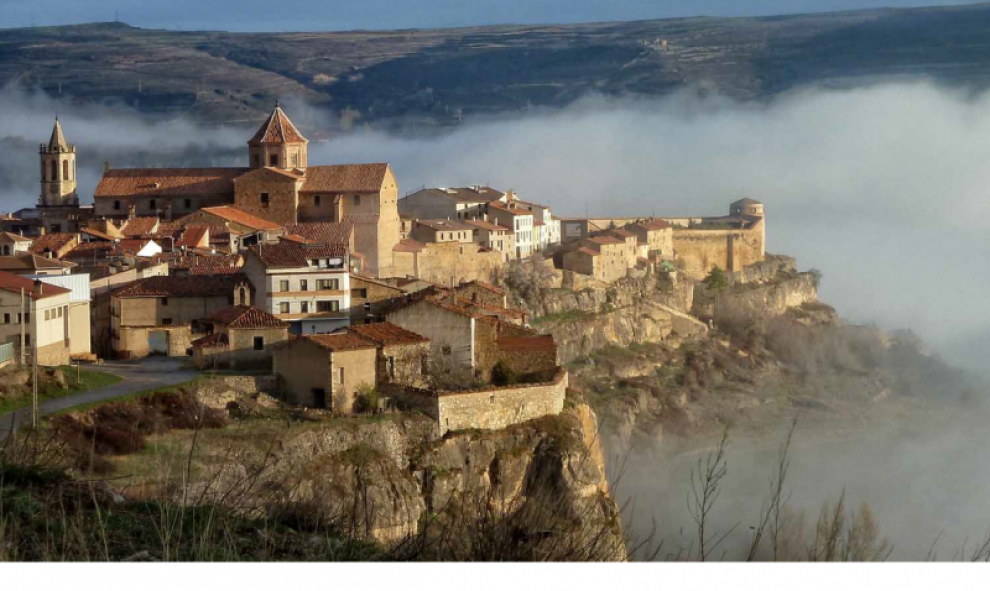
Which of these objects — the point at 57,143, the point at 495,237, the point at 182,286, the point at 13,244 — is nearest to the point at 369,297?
the point at 182,286

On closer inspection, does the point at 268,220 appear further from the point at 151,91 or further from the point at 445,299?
the point at 151,91

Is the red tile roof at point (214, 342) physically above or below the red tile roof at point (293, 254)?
below

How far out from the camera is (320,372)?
17.0 meters

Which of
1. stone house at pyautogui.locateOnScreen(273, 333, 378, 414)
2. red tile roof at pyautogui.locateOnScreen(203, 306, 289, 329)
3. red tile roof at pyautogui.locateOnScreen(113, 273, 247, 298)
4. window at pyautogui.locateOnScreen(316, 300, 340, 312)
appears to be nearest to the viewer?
stone house at pyautogui.locateOnScreen(273, 333, 378, 414)

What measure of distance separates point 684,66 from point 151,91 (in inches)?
1331

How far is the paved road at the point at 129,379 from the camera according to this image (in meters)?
14.3

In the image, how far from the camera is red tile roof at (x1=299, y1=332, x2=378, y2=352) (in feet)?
56.0

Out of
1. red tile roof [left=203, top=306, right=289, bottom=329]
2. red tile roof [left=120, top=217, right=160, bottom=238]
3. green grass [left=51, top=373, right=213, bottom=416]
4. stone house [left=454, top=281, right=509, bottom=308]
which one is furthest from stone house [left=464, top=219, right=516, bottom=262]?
green grass [left=51, top=373, right=213, bottom=416]

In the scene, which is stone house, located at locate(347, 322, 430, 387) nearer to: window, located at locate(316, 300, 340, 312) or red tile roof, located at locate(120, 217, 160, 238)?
window, located at locate(316, 300, 340, 312)

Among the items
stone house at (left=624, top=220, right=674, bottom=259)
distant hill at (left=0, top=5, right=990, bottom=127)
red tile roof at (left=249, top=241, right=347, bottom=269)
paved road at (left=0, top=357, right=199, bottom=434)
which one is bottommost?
stone house at (left=624, top=220, right=674, bottom=259)

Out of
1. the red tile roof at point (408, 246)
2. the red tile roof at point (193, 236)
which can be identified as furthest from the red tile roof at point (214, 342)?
the red tile roof at point (408, 246)

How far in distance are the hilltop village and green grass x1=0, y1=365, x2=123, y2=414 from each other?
0.69 meters

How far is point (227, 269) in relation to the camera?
Result: 2361 cm

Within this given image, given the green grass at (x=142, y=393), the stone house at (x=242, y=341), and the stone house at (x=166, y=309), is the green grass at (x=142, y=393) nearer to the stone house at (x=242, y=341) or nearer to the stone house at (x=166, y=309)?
the stone house at (x=242, y=341)
